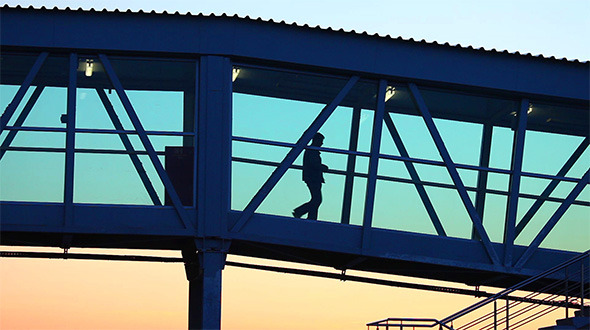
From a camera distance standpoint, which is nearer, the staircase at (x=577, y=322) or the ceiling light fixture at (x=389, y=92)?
the staircase at (x=577, y=322)

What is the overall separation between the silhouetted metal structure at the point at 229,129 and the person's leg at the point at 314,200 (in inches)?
7.7

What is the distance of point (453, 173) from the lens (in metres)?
19.1

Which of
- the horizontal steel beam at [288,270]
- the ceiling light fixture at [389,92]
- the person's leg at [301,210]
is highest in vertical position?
the ceiling light fixture at [389,92]

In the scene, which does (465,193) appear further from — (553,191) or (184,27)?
(184,27)

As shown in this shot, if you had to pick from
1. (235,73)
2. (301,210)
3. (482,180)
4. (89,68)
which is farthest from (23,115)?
(482,180)

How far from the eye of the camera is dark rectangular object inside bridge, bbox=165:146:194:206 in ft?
58.8

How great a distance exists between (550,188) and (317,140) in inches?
210

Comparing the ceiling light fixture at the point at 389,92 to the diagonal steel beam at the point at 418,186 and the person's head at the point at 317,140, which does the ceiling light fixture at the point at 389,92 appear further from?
the person's head at the point at 317,140

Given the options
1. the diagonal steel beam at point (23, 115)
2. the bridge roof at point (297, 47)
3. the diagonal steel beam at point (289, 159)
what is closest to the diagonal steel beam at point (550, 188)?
the bridge roof at point (297, 47)

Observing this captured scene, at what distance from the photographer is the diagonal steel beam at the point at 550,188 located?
1991cm

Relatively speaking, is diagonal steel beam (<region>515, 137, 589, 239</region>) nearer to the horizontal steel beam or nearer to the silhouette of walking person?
the horizontal steel beam

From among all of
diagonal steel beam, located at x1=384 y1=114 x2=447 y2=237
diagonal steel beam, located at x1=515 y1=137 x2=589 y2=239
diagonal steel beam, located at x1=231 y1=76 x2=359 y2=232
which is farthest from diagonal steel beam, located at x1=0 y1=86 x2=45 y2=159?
diagonal steel beam, located at x1=515 y1=137 x2=589 y2=239

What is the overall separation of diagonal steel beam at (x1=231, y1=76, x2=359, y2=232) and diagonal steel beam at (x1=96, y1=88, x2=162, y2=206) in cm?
165

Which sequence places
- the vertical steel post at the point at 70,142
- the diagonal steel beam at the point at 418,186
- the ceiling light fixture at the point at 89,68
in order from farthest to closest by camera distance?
1. the diagonal steel beam at the point at 418,186
2. the ceiling light fixture at the point at 89,68
3. the vertical steel post at the point at 70,142
